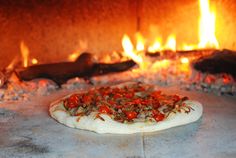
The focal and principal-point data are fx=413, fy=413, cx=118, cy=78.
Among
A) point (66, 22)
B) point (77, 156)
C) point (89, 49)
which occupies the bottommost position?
point (77, 156)

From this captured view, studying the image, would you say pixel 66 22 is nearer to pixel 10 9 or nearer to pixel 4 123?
pixel 10 9

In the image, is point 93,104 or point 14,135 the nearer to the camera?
point 14,135

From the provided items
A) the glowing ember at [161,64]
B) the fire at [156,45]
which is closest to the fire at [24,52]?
the glowing ember at [161,64]

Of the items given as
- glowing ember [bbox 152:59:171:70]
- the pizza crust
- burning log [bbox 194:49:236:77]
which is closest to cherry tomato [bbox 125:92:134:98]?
the pizza crust

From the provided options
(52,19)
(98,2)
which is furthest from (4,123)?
(98,2)

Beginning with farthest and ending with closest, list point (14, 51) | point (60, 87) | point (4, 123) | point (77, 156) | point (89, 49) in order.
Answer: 1. point (89, 49)
2. point (14, 51)
3. point (60, 87)
4. point (4, 123)
5. point (77, 156)

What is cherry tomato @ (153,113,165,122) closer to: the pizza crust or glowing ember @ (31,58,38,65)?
the pizza crust

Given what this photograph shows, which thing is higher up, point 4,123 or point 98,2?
point 98,2
